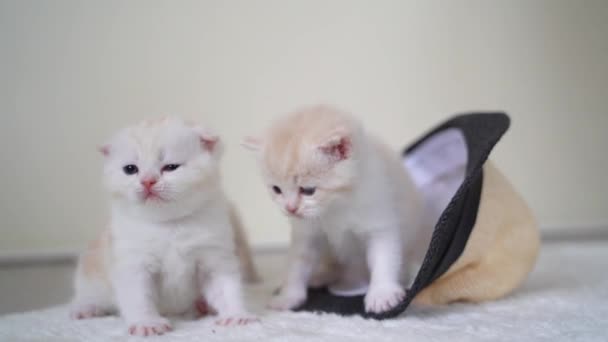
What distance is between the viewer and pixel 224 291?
1356 mm

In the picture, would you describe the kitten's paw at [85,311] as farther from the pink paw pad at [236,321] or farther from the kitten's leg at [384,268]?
the kitten's leg at [384,268]

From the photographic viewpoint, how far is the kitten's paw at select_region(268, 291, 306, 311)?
1.46m

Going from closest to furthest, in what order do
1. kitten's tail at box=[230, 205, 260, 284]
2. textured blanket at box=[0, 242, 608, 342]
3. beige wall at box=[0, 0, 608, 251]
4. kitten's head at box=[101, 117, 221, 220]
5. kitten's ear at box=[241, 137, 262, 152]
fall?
1. textured blanket at box=[0, 242, 608, 342]
2. kitten's head at box=[101, 117, 221, 220]
3. kitten's ear at box=[241, 137, 262, 152]
4. kitten's tail at box=[230, 205, 260, 284]
5. beige wall at box=[0, 0, 608, 251]

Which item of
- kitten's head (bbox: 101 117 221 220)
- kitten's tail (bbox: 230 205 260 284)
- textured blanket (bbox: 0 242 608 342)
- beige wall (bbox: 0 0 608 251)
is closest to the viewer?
textured blanket (bbox: 0 242 608 342)

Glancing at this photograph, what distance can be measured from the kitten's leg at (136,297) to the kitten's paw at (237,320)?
0.13 metres

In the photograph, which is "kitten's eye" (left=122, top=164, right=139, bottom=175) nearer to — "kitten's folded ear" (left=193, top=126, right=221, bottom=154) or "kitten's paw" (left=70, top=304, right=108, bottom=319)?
"kitten's folded ear" (left=193, top=126, right=221, bottom=154)

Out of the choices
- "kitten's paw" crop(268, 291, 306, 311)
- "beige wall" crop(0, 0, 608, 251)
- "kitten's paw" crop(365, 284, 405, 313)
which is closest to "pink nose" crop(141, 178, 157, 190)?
→ "kitten's paw" crop(268, 291, 306, 311)

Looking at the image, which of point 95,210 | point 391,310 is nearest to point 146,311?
point 391,310

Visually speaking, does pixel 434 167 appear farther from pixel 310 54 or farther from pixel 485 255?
pixel 310 54

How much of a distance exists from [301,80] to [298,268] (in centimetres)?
124

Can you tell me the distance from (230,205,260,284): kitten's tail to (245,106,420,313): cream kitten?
0.31 meters

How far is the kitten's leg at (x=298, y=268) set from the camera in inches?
58.6

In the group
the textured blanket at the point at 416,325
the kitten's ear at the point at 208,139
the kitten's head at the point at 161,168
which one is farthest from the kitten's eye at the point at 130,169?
the textured blanket at the point at 416,325

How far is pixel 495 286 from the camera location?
144 cm
